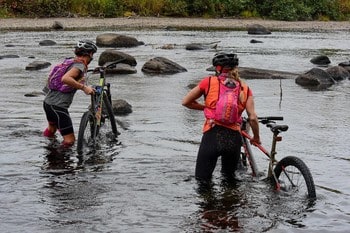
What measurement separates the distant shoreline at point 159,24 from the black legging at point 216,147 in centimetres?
3613

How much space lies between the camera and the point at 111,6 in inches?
2077

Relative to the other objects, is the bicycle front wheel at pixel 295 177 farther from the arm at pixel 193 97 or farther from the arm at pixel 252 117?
the arm at pixel 193 97

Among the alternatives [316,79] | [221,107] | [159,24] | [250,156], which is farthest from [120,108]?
[159,24]

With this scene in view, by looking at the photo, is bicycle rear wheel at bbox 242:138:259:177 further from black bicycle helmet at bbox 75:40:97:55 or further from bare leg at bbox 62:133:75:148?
bare leg at bbox 62:133:75:148

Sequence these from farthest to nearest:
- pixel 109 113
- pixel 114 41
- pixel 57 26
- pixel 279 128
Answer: pixel 57 26, pixel 114 41, pixel 109 113, pixel 279 128

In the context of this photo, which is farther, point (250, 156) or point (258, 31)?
point (258, 31)

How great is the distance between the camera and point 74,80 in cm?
1043

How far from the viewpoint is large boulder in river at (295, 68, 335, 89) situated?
21766 millimetres

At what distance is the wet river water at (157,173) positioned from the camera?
→ 25.6ft

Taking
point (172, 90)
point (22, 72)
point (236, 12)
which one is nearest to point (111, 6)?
point (236, 12)

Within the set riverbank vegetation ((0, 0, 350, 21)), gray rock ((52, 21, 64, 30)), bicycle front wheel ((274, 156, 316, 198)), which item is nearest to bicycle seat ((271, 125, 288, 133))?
bicycle front wheel ((274, 156, 316, 198))

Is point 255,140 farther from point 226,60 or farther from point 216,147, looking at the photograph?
point 226,60

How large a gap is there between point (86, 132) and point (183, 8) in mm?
45098

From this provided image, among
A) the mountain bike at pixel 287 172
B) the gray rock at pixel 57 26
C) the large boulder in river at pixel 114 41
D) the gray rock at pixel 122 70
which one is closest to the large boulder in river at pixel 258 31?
the gray rock at pixel 57 26
